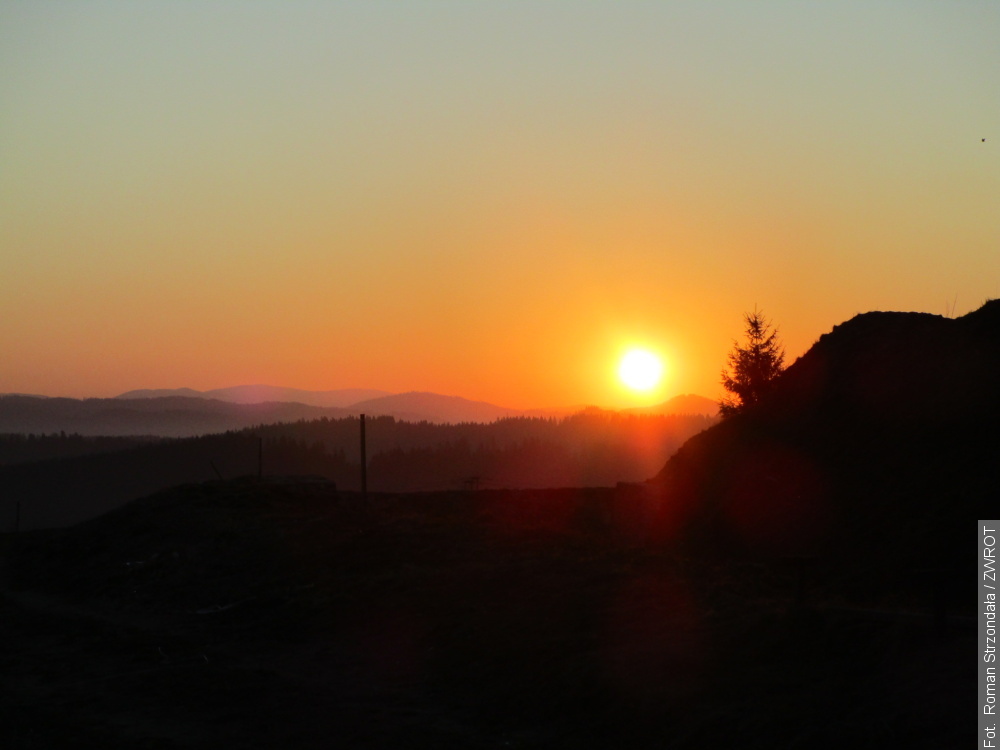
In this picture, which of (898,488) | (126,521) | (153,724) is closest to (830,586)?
(898,488)

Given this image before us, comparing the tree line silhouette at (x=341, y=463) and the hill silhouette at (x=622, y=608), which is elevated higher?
the hill silhouette at (x=622, y=608)

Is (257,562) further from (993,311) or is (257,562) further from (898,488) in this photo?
(993,311)

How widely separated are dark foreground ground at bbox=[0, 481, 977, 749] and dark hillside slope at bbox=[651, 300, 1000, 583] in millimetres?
1197

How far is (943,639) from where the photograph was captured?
10688mm

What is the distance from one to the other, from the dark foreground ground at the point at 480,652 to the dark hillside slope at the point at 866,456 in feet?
3.93

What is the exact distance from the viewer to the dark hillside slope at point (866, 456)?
1836 cm

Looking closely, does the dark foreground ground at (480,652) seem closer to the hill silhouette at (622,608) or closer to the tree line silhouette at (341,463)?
the hill silhouette at (622,608)

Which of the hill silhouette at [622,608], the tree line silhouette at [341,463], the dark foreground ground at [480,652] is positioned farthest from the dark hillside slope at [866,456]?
the tree line silhouette at [341,463]

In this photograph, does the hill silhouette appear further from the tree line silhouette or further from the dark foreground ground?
the tree line silhouette

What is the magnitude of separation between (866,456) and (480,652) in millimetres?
10002

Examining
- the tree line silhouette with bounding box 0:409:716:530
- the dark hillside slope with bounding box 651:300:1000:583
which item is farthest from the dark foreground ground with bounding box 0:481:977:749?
the tree line silhouette with bounding box 0:409:716:530

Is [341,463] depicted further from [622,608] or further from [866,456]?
[622,608]

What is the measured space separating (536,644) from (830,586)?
5.92 m

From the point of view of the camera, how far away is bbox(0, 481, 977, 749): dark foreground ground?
10719 millimetres
